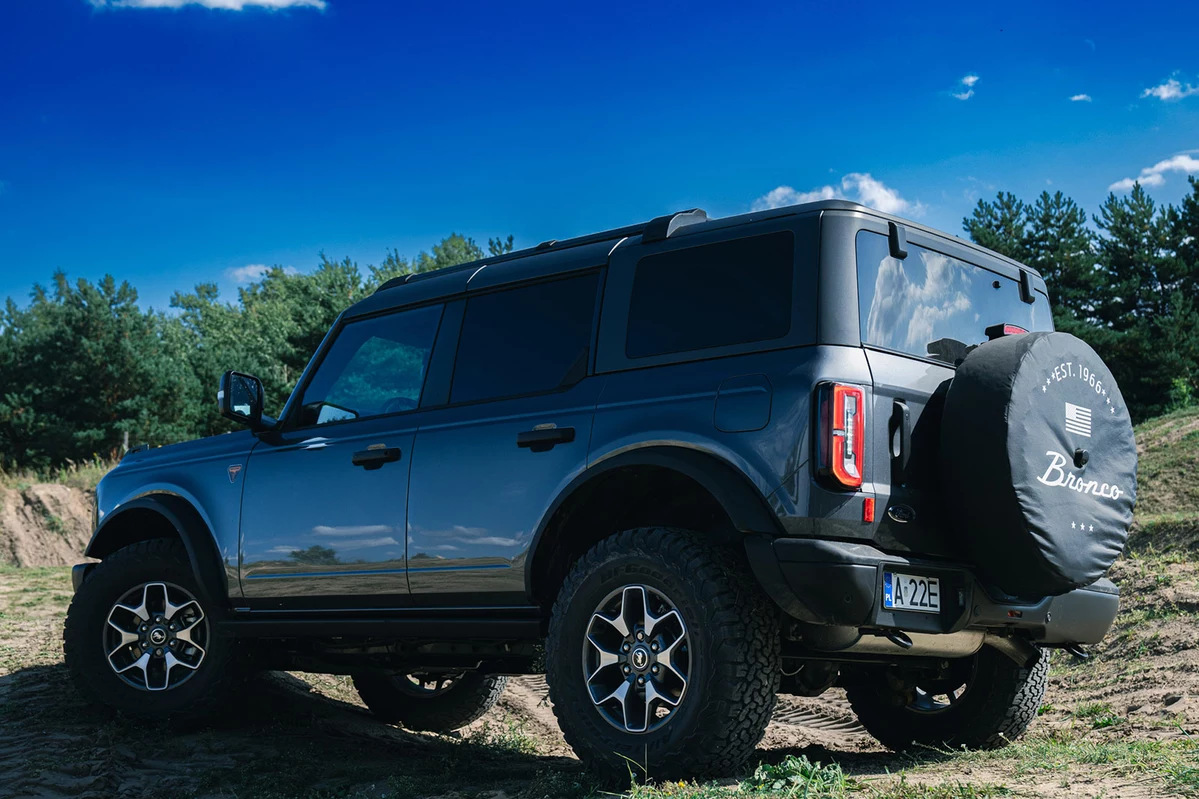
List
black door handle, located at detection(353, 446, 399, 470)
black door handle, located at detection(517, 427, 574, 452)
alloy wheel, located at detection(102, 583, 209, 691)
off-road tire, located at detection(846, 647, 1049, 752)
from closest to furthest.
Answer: black door handle, located at detection(517, 427, 574, 452)
off-road tire, located at detection(846, 647, 1049, 752)
black door handle, located at detection(353, 446, 399, 470)
alloy wheel, located at detection(102, 583, 209, 691)

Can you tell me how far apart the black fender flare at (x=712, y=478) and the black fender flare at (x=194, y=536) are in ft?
8.31

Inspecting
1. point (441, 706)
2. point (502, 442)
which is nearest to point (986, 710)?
point (502, 442)

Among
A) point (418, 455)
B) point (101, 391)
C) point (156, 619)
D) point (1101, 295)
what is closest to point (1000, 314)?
point (418, 455)

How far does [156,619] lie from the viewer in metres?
6.25

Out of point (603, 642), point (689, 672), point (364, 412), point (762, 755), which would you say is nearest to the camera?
point (689, 672)

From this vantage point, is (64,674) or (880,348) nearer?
(880,348)

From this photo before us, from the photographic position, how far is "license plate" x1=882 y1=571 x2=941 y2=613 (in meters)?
3.83

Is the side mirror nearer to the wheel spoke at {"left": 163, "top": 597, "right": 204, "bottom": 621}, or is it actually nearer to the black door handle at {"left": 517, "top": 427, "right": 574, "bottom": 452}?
the wheel spoke at {"left": 163, "top": 597, "right": 204, "bottom": 621}

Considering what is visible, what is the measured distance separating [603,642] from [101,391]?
3697 cm

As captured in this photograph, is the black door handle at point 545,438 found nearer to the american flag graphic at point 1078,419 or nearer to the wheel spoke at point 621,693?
the wheel spoke at point 621,693

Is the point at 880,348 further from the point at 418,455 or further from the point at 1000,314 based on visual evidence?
the point at 418,455

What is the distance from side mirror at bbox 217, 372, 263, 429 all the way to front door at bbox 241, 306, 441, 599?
0.17 m

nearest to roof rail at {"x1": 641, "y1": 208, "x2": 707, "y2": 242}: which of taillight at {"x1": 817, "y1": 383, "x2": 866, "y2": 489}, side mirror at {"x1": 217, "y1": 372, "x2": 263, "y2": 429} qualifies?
taillight at {"x1": 817, "y1": 383, "x2": 866, "y2": 489}

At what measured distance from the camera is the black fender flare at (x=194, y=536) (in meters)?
5.99
